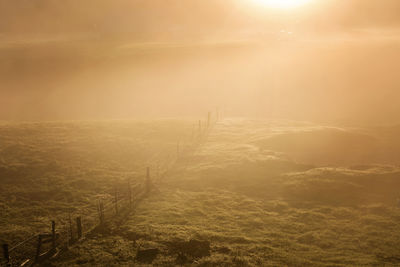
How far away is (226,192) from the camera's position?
120 feet

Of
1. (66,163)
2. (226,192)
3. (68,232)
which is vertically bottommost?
(68,232)

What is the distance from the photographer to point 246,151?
159ft

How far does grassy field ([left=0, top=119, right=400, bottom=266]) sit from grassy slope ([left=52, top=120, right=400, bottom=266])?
0.10m

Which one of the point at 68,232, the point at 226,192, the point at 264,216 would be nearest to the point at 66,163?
the point at 68,232

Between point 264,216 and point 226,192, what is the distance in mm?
6465

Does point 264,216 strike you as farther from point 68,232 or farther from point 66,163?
point 66,163

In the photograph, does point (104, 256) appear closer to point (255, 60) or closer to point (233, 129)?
point (233, 129)

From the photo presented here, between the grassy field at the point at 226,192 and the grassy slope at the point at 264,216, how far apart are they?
0.33 ft

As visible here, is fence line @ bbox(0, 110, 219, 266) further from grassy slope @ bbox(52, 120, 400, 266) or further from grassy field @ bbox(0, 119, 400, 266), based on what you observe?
grassy slope @ bbox(52, 120, 400, 266)

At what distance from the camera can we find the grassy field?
983 inches

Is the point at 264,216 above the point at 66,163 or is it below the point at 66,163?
below

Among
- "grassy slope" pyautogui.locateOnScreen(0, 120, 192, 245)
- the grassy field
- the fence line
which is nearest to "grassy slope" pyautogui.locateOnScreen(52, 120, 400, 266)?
the grassy field

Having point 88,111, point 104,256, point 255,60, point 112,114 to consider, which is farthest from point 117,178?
point 255,60

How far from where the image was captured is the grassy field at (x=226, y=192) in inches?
983
